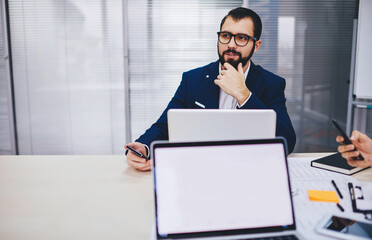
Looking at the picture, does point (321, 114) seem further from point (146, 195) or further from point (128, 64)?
point (146, 195)

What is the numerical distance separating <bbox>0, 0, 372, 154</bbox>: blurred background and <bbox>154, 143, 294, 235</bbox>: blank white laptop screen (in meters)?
2.56

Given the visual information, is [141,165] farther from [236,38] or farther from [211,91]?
[236,38]

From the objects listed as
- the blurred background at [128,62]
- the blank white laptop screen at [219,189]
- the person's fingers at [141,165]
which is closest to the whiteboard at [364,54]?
the blurred background at [128,62]

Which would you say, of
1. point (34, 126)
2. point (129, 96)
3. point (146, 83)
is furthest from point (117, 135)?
point (34, 126)

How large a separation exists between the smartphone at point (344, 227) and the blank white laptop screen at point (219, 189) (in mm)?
136

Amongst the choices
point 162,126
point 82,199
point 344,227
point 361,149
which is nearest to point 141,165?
point 82,199

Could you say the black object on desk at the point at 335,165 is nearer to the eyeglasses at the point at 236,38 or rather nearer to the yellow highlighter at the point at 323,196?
the yellow highlighter at the point at 323,196

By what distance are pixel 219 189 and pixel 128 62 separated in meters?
2.71

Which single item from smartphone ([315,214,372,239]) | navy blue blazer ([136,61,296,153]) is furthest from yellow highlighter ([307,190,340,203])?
navy blue blazer ([136,61,296,153])

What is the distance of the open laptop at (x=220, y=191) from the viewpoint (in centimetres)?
75

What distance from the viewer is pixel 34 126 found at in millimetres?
3369

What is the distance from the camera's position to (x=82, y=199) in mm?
1093

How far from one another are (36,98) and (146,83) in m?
1.27

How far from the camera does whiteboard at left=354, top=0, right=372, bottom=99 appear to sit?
2889 mm
